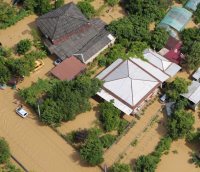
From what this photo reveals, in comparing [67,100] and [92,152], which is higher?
[67,100]

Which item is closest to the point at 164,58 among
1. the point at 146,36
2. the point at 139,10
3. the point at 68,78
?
the point at 146,36

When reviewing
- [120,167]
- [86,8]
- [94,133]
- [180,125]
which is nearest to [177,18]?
[86,8]

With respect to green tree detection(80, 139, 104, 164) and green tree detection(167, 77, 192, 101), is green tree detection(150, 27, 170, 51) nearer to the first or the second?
green tree detection(167, 77, 192, 101)

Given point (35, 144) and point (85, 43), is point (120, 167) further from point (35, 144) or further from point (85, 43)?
point (85, 43)

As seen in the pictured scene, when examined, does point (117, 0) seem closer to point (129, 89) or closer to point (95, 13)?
point (95, 13)

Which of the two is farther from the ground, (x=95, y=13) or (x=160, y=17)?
(x=95, y=13)
